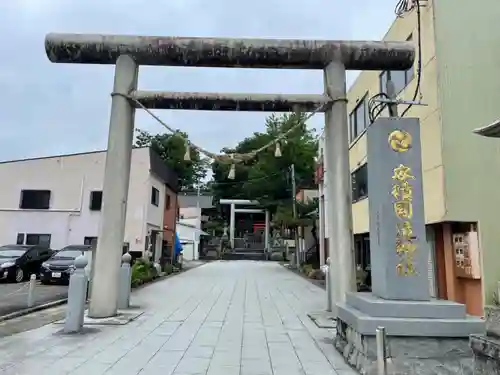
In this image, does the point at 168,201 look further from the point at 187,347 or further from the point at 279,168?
the point at 187,347

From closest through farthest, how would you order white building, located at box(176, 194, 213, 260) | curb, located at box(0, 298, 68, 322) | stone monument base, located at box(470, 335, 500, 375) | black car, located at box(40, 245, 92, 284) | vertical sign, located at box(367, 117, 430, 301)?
stone monument base, located at box(470, 335, 500, 375) < vertical sign, located at box(367, 117, 430, 301) < curb, located at box(0, 298, 68, 322) < black car, located at box(40, 245, 92, 284) < white building, located at box(176, 194, 213, 260)

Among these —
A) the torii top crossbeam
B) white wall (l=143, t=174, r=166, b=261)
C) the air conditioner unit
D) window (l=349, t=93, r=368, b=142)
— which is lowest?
the air conditioner unit

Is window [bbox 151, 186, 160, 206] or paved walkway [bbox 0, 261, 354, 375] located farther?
window [bbox 151, 186, 160, 206]

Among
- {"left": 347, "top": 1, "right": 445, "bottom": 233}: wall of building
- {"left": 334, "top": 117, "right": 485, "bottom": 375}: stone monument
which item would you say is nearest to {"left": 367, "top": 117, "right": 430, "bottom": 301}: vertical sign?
{"left": 334, "top": 117, "right": 485, "bottom": 375}: stone monument

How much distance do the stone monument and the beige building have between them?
4.46 m

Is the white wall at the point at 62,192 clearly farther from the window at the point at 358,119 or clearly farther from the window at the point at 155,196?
the window at the point at 358,119

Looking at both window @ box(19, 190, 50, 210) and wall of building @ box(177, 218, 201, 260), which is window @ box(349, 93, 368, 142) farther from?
wall of building @ box(177, 218, 201, 260)

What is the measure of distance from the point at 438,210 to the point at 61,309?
370 inches

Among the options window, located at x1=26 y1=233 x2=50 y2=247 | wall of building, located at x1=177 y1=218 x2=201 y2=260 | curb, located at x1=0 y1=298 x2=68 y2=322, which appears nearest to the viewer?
curb, located at x1=0 y1=298 x2=68 y2=322

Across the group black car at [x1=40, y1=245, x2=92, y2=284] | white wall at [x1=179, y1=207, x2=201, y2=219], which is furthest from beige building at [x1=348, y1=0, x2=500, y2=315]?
white wall at [x1=179, y1=207, x2=201, y2=219]

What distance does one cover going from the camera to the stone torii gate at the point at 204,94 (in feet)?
27.1

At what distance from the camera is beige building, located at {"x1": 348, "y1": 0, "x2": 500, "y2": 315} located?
30.7 feet

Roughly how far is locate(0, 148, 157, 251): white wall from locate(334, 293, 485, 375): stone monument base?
56.0 feet

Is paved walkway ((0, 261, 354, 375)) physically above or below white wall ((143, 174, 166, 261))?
Answer: below
